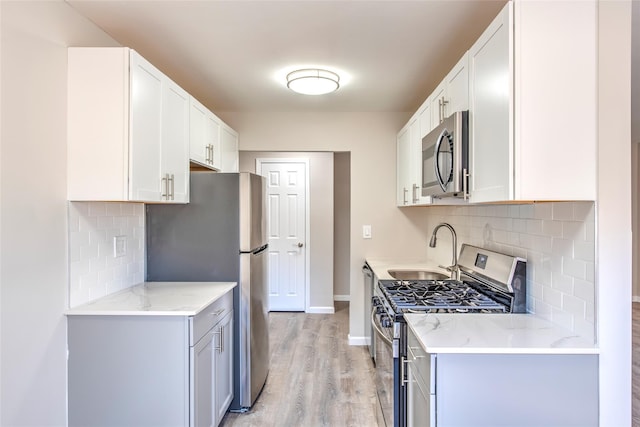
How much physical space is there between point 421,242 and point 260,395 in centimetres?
200

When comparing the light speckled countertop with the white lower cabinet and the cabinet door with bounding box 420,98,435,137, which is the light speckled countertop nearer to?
the white lower cabinet

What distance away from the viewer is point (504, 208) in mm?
2182

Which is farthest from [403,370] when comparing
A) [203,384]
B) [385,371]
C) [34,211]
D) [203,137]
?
[203,137]

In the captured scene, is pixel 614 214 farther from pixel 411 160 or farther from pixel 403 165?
pixel 403 165

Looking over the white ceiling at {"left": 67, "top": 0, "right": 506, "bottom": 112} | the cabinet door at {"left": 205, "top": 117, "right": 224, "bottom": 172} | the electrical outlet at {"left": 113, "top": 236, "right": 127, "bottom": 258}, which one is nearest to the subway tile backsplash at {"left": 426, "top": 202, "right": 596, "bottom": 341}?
the white ceiling at {"left": 67, "top": 0, "right": 506, "bottom": 112}

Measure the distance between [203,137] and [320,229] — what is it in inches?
98.1

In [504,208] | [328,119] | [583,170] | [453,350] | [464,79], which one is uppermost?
[328,119]

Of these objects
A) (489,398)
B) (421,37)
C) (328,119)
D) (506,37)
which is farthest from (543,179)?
(328,119)

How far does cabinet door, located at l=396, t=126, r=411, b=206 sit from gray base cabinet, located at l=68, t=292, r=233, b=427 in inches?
82.2

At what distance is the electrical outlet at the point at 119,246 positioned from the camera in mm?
2268

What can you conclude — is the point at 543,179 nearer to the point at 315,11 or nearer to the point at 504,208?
the point at 504,208

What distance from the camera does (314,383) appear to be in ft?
9.84

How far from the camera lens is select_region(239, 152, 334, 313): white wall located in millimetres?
5008

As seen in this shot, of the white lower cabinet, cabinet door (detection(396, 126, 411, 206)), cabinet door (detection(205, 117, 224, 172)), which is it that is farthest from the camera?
cabinet door (detection(396, 126, 411, 206))
